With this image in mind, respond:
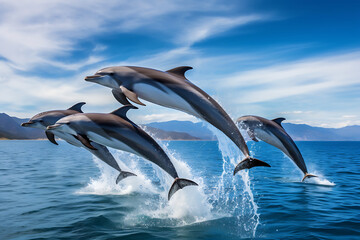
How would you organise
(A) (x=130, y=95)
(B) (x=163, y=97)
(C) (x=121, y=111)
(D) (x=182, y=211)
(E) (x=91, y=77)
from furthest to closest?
1. (D) (x=182, y=211)
2. (C) (x=121, y=111)
3. (E) (x=91, y=77)
4. (B) (x=163, y=97)
5. (A) (x=130, y=95)

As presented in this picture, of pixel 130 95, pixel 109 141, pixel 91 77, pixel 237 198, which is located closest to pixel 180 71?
pixel 130 95

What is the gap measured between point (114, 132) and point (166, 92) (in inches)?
62.4

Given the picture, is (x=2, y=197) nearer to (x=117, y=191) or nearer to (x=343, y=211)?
(x=117, y=191)

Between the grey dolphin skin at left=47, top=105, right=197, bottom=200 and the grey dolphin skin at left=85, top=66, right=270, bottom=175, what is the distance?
882 mm

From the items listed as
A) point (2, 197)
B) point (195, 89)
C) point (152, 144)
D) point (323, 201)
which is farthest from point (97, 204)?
point (323, 201)

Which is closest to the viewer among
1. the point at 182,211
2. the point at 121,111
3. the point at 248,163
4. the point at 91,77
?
the point at 91,77

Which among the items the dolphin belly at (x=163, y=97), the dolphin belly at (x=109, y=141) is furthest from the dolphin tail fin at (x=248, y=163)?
the dolphin belly at (x=109, y=141)

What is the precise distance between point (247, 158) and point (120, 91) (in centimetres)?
277

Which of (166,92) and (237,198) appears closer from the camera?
(166,92)

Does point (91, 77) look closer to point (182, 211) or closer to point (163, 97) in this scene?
point (163, 97)

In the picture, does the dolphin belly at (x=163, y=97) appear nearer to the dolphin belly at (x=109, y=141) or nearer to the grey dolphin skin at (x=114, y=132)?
the grey dolphin skin at (x=114, y=132)

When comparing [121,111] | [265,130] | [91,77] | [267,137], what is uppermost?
[91,77]

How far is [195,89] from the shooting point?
568cm

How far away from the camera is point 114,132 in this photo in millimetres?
6250
